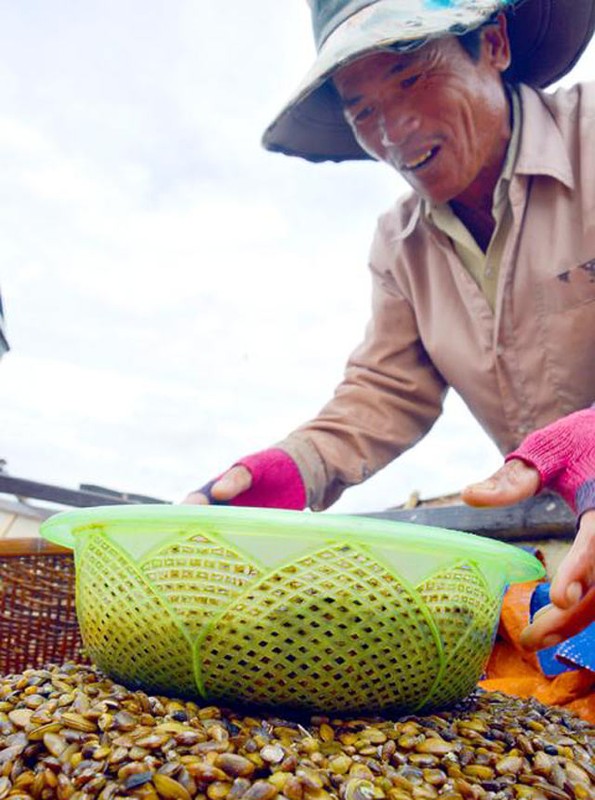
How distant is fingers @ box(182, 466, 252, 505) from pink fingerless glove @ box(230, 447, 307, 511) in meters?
0.02

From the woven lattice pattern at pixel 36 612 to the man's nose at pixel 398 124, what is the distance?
4.32ft

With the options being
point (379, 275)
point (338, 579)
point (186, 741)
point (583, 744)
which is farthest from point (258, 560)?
point (379, 275)

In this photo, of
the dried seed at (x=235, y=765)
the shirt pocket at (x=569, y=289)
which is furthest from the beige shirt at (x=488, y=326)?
the dried seed at (x=235, y=765)

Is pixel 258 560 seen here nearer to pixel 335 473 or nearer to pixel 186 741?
pixel 186 741

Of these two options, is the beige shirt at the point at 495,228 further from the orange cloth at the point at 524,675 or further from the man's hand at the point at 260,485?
the orange cloth at the point at 524,675

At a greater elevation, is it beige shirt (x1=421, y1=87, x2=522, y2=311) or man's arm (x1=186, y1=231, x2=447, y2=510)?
beige shirt (x1=421, y1=87, x2=522, y2=311)

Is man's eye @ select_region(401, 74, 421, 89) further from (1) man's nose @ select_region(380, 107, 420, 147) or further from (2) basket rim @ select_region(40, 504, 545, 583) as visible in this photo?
(2) basket rim @ select_region(40, 504, 545, 583)

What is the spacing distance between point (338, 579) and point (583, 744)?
43cm

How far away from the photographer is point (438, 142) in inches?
69.4

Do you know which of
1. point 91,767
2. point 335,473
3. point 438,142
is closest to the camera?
point 91,767

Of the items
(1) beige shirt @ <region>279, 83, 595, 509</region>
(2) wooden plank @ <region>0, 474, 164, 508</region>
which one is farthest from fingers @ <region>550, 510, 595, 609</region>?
(2) wooden plank @ <region>0, 474, 164, 508</region>

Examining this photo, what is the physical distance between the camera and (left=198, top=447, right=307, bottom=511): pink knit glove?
169 centimetres

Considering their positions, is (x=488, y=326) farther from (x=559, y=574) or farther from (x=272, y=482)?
(x=559, y=574)

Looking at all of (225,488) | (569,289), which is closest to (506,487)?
(225,488)
